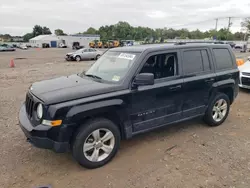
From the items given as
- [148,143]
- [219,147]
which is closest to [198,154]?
[219,147]

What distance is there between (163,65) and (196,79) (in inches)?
29.5

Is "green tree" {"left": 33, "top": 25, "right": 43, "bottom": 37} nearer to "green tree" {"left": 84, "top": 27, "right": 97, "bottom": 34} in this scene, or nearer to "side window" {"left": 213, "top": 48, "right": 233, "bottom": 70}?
"green tree" {"left": 84, "top": 27, "right": 97, "bottom": 34}

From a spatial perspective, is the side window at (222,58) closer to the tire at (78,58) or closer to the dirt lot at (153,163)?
the dirt lot at (153,163)

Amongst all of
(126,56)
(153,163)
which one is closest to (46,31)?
(126,56)

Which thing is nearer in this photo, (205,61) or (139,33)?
(205,61)

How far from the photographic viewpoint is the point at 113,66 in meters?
3.83

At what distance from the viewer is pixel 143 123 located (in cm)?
358

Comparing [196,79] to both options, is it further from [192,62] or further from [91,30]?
[91,30]

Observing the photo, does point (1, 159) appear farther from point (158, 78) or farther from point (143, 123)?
point (158, 78)

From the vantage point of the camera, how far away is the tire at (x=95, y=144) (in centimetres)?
302

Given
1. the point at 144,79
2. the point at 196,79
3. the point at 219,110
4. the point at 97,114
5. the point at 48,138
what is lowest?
the point at 219,110

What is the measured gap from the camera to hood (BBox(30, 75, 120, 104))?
116 inches

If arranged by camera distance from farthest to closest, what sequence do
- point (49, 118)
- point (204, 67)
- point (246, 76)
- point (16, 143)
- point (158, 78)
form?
point (246, 76) → point (204, 67) → point (16, 143) → point (158, 78) → point (49, 118)

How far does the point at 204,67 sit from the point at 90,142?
2683 mm
